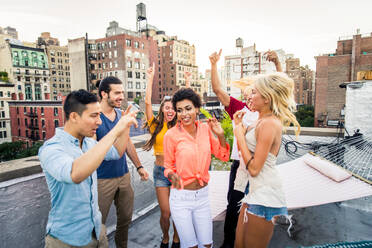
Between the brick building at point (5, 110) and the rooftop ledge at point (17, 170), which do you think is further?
the brick building at point (5, 110)

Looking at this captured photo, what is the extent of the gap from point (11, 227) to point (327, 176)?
392cm

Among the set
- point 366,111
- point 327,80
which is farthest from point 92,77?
point 366,111

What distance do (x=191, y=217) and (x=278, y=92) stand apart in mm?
1268

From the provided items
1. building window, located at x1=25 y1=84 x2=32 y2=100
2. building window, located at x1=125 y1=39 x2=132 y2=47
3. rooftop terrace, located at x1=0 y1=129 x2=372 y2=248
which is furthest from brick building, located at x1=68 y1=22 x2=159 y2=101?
rooftop terrace, located at x1=0 y1=129 x2=372 y2=248

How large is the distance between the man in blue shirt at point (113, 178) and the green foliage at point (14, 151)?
138 feet

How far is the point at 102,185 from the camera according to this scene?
235cm

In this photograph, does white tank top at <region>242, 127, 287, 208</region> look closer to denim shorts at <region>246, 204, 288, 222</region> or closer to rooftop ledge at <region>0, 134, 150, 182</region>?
denim shorts at <region>246, 204, 288, 222</region>

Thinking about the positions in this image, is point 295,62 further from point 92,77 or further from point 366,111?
point 366,111

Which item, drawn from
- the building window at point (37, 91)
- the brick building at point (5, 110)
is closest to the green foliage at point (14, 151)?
the brick building at point (5, 110)

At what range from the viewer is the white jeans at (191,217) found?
75.5 inches

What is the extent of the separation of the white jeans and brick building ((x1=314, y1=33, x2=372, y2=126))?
37217 mm

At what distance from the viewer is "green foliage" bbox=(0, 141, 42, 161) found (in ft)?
124

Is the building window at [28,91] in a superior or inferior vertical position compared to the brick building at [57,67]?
inferior

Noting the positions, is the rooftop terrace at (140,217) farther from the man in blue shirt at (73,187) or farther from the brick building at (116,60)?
the brick building at (116,60)
